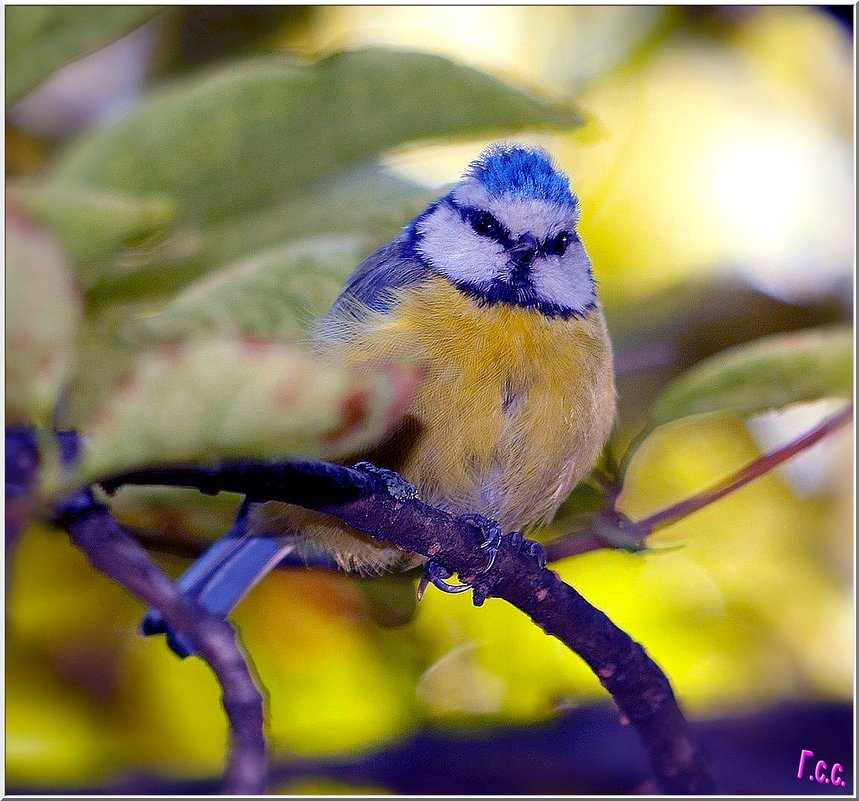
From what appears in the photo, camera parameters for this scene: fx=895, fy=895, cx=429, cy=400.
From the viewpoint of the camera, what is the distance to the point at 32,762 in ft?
2.02

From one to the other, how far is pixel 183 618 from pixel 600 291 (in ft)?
1.42

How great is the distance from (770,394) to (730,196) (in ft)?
1.00

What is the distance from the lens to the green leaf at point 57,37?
1.66ft

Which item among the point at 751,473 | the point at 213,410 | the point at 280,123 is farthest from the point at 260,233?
the point at 751,473

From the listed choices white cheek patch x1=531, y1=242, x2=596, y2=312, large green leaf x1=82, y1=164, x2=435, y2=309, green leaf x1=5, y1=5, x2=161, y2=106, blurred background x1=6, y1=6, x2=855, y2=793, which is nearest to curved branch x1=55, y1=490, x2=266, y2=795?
blurred background x1=6, y1=6, x2=855, y2=793

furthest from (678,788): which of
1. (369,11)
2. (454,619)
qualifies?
(369,11)

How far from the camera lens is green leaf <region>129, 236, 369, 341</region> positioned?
0.42 m

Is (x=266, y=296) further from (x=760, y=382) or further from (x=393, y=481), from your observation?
(x=760, y=382)

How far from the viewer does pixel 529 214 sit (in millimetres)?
715

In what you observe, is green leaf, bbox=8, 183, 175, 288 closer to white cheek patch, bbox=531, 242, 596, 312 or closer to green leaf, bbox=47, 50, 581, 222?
green leaf, bbox=47, 50, 581, 222

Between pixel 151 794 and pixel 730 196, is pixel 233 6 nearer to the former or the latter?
pixel 730 196

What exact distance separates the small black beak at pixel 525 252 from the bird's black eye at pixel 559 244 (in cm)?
1

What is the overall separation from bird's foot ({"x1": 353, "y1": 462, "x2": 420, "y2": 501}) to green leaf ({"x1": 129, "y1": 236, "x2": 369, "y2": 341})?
0.08m
